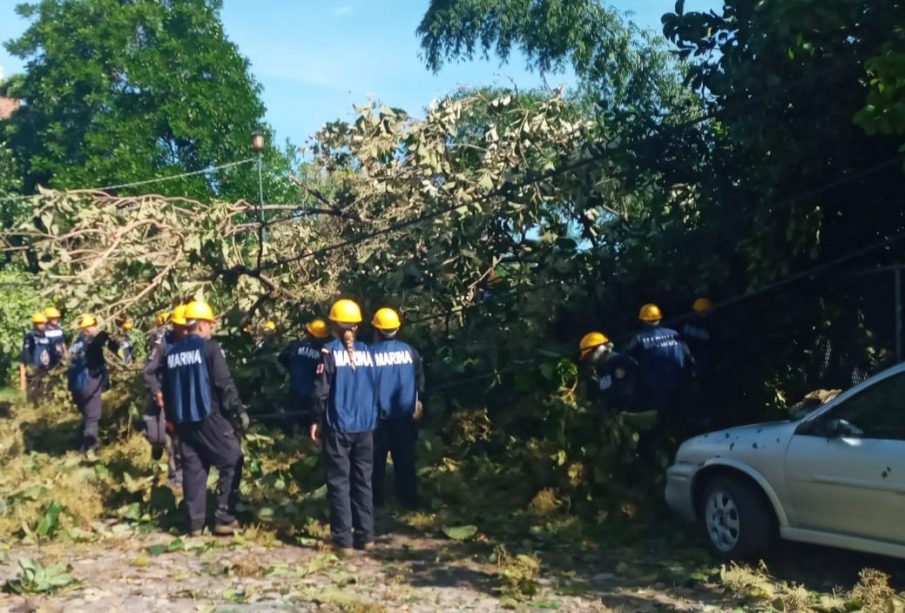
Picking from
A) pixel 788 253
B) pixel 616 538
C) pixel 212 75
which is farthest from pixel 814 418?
pixel 212 75

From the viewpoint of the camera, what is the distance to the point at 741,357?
38.3 ft

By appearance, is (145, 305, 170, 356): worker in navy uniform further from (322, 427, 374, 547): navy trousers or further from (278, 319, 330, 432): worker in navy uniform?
(322, 427, 374, 547): navy trousers

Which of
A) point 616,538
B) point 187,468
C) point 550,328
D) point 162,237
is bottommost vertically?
point 616,538

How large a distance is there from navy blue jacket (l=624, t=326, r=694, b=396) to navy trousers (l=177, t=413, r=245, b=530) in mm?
3564

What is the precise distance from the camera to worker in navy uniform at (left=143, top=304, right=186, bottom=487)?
35.4 feet

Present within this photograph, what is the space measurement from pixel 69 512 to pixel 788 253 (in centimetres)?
657

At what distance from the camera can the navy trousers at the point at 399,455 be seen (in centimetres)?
1039

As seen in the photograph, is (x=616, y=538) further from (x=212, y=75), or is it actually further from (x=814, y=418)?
(x=212, y=75)

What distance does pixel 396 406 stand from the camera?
395 inches

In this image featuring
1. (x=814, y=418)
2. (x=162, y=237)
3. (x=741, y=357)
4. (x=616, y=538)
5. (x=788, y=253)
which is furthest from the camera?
(x=162, y=237)

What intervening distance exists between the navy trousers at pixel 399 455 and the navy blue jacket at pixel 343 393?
1252 mm

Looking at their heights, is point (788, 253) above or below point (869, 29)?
below

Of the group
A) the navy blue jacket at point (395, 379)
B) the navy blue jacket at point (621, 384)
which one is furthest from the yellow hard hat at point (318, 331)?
the navy blue jacket at point (621, 384)

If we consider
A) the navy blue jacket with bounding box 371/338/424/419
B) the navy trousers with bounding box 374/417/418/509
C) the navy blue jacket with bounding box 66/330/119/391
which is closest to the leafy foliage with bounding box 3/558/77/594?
the navy blue jacket with bounding box 371/338/424/419
